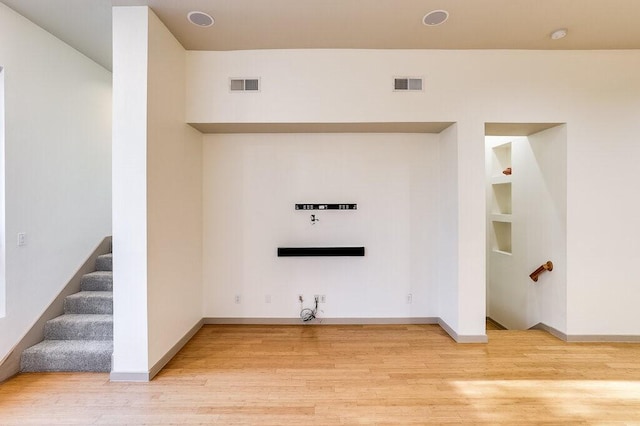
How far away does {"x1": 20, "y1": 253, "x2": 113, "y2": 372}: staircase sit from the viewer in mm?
3033

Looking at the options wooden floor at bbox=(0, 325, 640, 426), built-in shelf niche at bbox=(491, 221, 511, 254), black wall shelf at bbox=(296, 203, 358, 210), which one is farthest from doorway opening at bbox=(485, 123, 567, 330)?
black wall shelf at bbox=(296, 203, 358, 210)

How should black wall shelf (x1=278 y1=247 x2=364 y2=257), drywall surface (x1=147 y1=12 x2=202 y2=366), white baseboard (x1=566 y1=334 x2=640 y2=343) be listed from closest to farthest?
drywall surface (x1=147 y1=12 x2=202 y2=366), white baseboard (x1=566 y1=334 x2=640 y2=343), black wall shelf (x1=278 y1=247 x2=364 y2=257)

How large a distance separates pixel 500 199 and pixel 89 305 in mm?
6452

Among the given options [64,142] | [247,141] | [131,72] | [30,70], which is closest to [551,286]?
[247,141]

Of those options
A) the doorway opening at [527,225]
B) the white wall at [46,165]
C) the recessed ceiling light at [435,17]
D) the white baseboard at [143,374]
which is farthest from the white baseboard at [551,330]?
the white wall at [46,165]

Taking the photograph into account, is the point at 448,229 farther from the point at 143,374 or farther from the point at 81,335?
the point at 81,335

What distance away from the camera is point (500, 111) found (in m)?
3.64

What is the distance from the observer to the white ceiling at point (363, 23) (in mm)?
2875

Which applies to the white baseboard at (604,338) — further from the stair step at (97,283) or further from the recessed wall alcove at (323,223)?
the stair step at (97,283)

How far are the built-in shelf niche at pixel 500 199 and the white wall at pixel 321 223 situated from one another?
6.79ft

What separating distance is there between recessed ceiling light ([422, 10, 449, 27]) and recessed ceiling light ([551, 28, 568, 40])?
1.29 m

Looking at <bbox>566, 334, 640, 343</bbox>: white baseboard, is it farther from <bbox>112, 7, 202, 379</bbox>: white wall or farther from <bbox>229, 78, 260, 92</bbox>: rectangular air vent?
<bbox>229, 78, 260, 92</bbox>: rectangular air vent

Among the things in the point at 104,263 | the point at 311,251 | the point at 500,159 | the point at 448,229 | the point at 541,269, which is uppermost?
the point at 500,159

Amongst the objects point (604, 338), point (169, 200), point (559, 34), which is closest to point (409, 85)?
point (559, 34)
